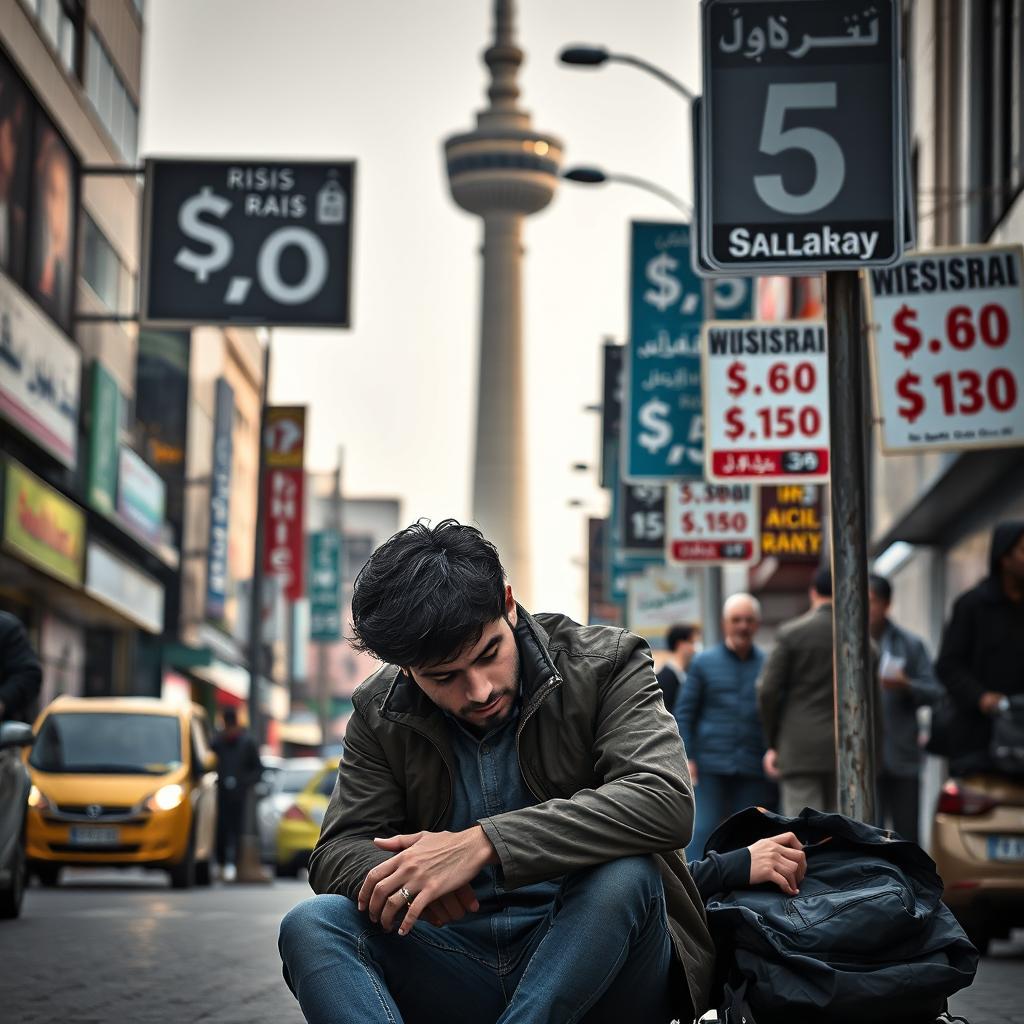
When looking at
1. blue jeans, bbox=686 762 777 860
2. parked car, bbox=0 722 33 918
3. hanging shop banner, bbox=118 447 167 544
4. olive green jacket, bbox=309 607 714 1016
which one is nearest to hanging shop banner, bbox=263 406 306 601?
hanging shop banner, bbox=118 447 167 544

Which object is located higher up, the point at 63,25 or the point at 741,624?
the point at 63,25

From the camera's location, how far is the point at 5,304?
1016 inches

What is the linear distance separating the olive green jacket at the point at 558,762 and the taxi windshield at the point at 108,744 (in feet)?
50.3

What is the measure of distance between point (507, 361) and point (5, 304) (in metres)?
89.6

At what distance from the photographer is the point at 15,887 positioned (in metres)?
12.2

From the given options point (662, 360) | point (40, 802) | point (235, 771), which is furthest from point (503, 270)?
point (40, 802)

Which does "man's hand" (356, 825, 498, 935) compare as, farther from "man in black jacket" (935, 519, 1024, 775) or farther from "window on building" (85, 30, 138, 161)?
"window on building" (85, 30, 138, 161)

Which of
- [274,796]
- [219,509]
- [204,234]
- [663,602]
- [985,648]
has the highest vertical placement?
[219,509]

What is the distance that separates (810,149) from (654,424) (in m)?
13.9

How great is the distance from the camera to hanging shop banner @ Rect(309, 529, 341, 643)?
65.9 metres

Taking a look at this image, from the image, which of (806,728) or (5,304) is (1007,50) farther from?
(5,304)

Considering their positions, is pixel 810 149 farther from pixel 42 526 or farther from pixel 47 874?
pixel 42 526

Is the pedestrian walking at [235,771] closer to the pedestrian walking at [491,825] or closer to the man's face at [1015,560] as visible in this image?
the man's face at [1015,560]

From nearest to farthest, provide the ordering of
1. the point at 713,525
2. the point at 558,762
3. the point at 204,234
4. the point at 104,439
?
the point at 558,762 → the point at 204,234 → the point at 713,525 → the point at 104,439
